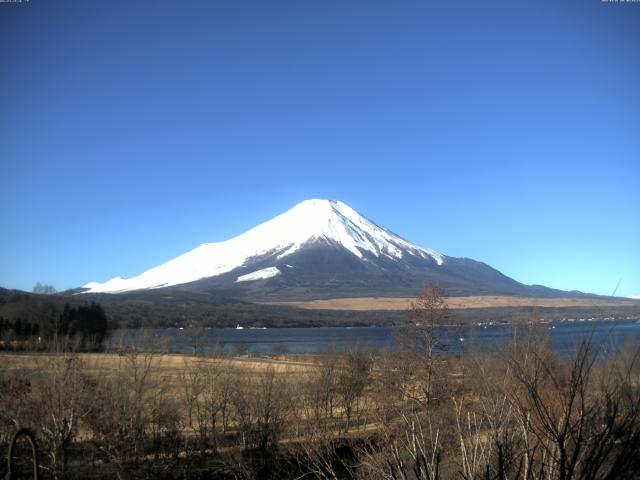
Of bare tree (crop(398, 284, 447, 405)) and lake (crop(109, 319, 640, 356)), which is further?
bare tree (crop(398, 284, 447, 405))

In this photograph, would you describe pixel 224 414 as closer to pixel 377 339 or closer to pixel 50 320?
pixel 50 320

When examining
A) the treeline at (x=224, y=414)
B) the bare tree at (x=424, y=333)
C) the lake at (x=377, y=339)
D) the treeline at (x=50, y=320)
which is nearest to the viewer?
the lake at (x=377, y=339)

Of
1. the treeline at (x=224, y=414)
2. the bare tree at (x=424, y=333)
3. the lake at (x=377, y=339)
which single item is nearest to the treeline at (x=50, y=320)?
the lake at (x=377, y=339)

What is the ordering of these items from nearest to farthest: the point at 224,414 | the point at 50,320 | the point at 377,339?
the point at 224,414
the point at 50,320
the point at 377,339

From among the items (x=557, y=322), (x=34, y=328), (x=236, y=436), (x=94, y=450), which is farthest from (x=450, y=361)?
(x=557, y=322)

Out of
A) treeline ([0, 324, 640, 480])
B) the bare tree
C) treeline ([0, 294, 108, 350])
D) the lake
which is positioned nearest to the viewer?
the lake

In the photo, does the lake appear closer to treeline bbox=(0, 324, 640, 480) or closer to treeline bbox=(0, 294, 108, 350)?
treeline bbox=(0, 324, 640, 480)

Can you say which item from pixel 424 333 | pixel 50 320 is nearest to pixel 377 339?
pixel 50 320

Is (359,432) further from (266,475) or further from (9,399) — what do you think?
(9,399)

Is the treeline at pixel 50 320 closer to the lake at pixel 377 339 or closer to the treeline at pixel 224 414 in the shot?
the lake at pixel 377 339

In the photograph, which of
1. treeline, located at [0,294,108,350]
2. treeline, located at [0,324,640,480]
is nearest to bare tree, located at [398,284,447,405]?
treeline, located at [0,324,640,480]

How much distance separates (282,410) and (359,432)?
12.7 ft

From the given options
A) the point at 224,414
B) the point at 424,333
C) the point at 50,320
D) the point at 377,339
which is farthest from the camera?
the point at 377,339

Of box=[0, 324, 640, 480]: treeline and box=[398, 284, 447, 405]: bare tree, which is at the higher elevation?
box=[398, 284, 447, 405]: bare tree
